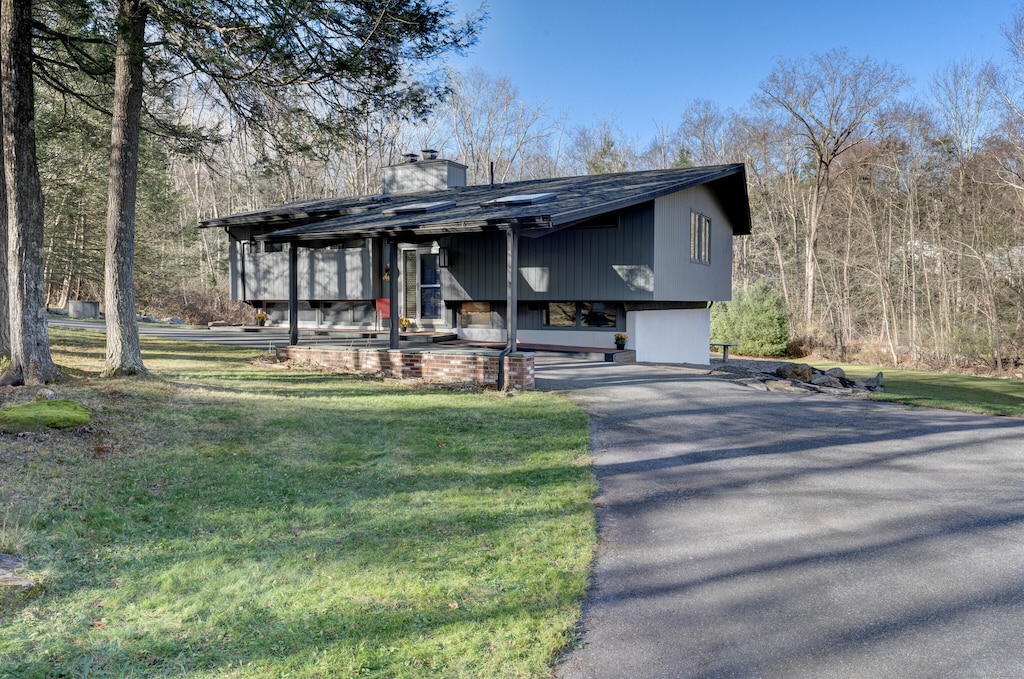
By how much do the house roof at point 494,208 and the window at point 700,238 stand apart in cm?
110

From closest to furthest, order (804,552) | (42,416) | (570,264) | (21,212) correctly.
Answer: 1. (804,552)
2. (42,416)
3. (21,212)
4. (570,264)

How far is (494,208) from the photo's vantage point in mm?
11750

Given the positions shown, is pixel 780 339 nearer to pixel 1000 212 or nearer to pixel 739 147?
pixel 1000 212

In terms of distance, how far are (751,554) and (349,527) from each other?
9.00 feet

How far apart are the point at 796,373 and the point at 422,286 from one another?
9.14m

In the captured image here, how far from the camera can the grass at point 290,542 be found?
3.06 m

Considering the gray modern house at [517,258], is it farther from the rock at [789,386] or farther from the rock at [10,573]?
the rock at [10,573]

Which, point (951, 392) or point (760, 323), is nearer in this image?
point (951, 392)

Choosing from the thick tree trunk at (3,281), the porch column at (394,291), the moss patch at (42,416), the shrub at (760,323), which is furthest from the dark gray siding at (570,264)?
the shrub at (760,323)

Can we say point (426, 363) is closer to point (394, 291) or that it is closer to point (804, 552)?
point (394, 291)

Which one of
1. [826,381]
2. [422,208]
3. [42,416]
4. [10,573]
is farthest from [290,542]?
[826,381]

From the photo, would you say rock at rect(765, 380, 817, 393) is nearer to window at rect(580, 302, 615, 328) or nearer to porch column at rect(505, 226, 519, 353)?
window at rect(580, 302, 615, 328)

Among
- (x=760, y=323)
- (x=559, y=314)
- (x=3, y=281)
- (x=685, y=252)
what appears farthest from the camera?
(x=760, y=323)

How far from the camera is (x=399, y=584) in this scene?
3.75 m
